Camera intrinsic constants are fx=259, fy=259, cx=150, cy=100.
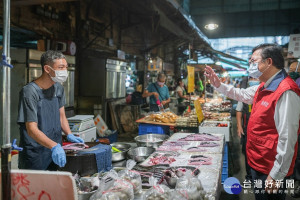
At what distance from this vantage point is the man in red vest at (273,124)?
2.57 metres

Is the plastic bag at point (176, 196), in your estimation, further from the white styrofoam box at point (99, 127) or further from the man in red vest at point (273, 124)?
the white styrofoam box at point (99, 127)

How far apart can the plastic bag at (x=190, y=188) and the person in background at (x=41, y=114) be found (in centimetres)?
157

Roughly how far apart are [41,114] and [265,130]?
2.61 meters

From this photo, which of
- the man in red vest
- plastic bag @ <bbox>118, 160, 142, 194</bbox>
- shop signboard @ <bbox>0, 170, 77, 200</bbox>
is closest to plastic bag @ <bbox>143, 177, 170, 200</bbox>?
plastic bag @ <bbox>118, 160, 142, 194</bbox>

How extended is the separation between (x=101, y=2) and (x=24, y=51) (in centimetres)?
620

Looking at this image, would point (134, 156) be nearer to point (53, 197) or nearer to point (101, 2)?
point (53, 197)

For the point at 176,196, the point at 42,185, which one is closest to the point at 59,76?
the point at 42,185

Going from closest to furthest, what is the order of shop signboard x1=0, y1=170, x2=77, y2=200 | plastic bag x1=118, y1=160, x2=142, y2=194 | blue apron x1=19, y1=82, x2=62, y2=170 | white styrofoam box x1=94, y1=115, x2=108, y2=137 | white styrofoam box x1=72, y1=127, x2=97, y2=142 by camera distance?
shop signboard x1=0, y1=170, x2=77, y2=200 < plastic bag x1=118, y1=160, x2=142, y2=194 < blue apron x1=19, y1=82, x2=62, y2=170 < white styrofoam box x1=72, y1=127, x2=97, y2=142 < white styrofoam box x1=94, y1=115, x2=108, y2=137

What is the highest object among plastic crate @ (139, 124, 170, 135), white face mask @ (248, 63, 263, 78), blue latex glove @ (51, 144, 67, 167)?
white face mask @ (248, 63, 263, 78)

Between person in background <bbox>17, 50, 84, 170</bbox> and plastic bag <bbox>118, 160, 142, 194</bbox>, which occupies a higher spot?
person in background <bbox>17, 50, 84, 170</bbox>

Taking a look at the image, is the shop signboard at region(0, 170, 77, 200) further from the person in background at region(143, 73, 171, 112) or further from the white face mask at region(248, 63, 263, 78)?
the person in background at region(143, 73, 171, 112)

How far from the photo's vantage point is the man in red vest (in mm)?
2568

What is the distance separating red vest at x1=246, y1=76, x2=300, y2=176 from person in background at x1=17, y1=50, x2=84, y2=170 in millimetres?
2305

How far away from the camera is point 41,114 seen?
3.13m
